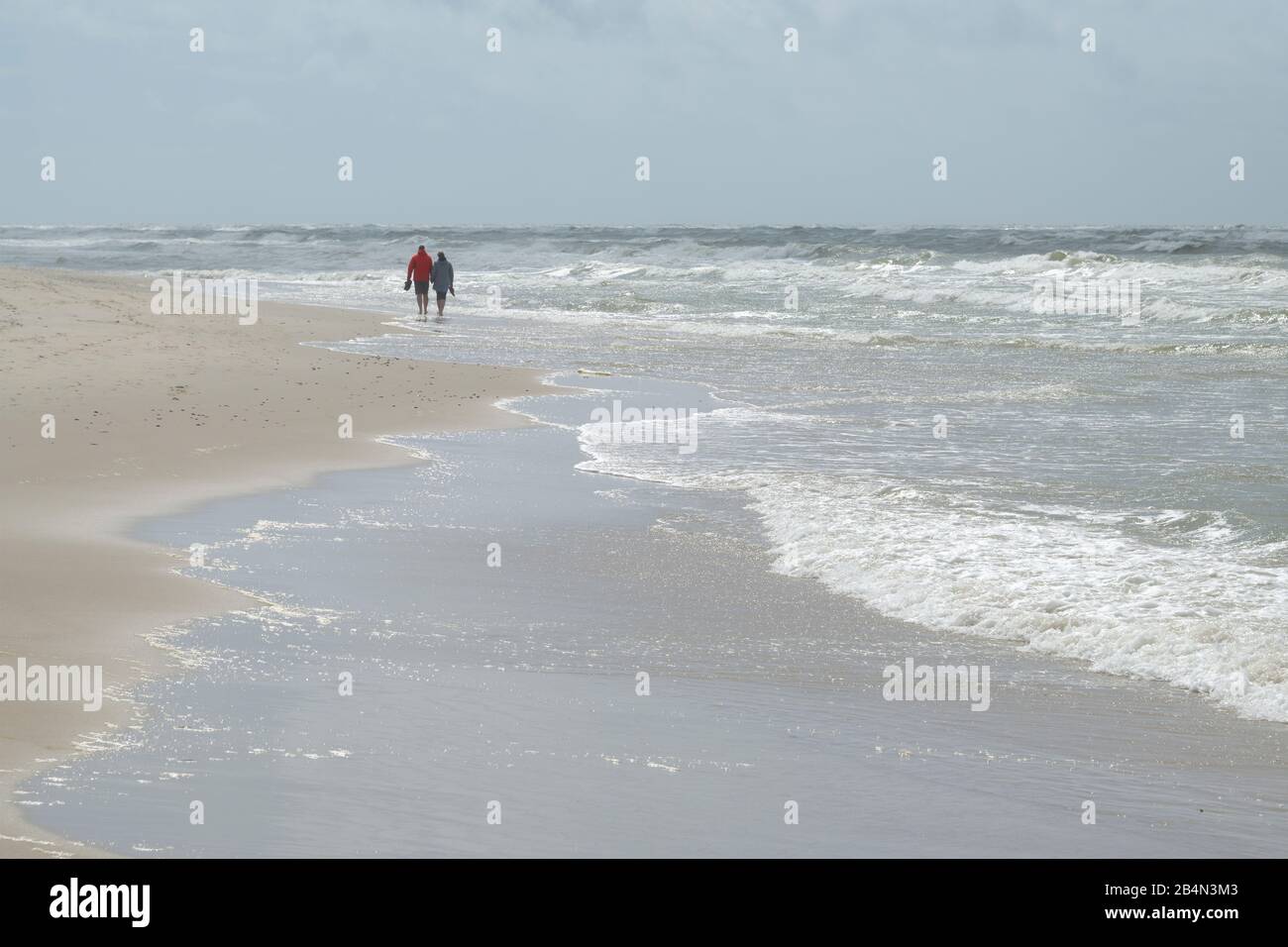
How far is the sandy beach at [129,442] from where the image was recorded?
5.34 meters

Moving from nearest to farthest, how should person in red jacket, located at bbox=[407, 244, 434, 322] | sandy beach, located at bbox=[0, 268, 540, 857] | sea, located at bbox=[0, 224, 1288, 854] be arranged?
sea, located at bbox=[0, 224, 1288, 854], sandy beach, located at bbox=[0, 268, 540, 857], person in red jacket, located at bbox=[407, 244, 434, 322]

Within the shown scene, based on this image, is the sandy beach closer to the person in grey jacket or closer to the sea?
the sea

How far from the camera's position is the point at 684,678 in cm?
544

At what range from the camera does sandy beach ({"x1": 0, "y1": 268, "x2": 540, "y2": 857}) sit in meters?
5.34

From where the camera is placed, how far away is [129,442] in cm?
1040

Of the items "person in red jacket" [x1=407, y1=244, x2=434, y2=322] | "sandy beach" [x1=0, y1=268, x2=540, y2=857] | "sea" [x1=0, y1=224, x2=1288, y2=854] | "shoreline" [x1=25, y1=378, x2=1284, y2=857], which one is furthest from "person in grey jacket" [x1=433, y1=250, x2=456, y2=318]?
"shoreline" [x1=25, y1=378, x2=1284, y2=857]

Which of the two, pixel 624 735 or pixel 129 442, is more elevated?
pixel 129 442

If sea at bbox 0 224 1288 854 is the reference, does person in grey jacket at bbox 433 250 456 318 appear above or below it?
above

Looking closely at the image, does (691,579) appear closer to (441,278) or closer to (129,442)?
(129,442)

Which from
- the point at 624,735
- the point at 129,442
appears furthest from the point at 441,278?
the point at 624,735

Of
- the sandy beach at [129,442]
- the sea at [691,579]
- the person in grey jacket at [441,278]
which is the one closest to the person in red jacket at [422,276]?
the person in grey jacket at [441,278]

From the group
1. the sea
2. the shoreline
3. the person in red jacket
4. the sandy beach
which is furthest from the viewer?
the person in red jacket
